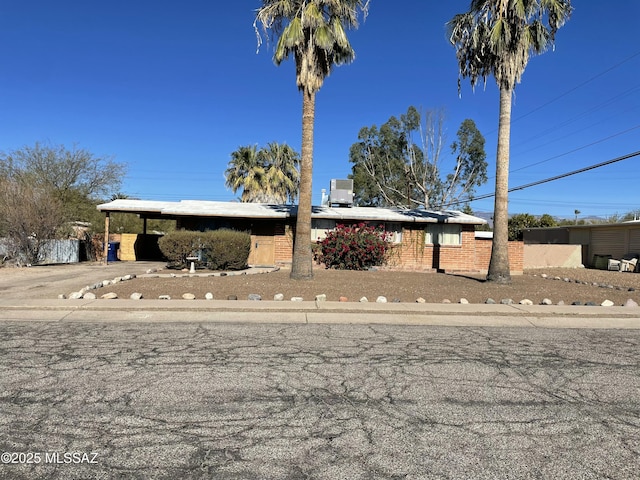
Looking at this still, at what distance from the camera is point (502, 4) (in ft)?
45.9

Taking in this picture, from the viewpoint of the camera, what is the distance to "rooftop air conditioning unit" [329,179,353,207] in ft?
76.6

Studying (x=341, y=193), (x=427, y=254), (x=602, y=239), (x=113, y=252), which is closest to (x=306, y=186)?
(x=427, y=254)

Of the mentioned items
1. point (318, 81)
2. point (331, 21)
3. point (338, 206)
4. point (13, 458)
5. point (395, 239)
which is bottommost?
point (13, 458)

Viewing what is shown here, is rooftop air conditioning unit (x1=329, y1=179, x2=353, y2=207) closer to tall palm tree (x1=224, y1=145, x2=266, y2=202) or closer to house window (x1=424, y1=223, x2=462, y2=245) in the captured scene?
house window (x1=424, y1=223, x2=462, y2=245)

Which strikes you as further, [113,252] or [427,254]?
[113,252]

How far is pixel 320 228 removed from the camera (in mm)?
20797

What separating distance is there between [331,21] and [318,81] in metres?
1.86

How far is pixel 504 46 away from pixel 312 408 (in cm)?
1348

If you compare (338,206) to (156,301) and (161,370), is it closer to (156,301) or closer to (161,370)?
(156,301)

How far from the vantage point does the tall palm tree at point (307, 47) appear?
14070mm

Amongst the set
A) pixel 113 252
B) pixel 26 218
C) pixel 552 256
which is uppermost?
pixel 26 218

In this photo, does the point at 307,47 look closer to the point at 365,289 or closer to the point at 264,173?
the point at 365,289

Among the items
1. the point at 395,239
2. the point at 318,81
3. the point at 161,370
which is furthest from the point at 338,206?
the point at 161,370

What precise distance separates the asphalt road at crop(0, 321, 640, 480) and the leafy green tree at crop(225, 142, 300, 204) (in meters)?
29.1
